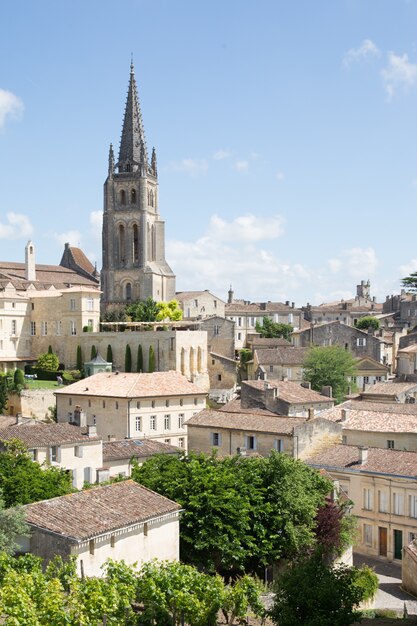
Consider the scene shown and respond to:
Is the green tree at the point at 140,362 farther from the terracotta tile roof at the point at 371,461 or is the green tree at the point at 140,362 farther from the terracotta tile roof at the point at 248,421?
the terracotta tile roof at the point at 371,461

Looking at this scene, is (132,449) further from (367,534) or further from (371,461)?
(367,534)

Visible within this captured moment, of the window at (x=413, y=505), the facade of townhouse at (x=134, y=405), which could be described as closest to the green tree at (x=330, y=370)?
the facade of townhouse at (x=134, y=405)

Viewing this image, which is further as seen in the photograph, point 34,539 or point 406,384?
point 406,384

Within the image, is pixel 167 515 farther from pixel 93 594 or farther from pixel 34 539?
pixel 93 594

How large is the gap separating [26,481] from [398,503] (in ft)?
59.4

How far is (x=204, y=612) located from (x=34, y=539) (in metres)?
6.84

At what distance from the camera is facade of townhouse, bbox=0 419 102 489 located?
41.0 metres

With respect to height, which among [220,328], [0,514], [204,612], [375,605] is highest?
[220,328]

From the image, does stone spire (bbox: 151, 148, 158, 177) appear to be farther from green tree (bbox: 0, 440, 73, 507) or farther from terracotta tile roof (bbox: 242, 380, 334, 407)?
green tree (bbox: 0, 440, 73, 507)

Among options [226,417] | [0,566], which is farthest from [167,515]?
[226,417]

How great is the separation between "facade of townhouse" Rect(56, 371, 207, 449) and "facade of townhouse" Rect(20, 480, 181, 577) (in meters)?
23.9

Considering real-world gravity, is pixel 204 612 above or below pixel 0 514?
below

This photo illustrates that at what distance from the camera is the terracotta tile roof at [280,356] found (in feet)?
272

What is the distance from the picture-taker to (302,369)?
267 feet
